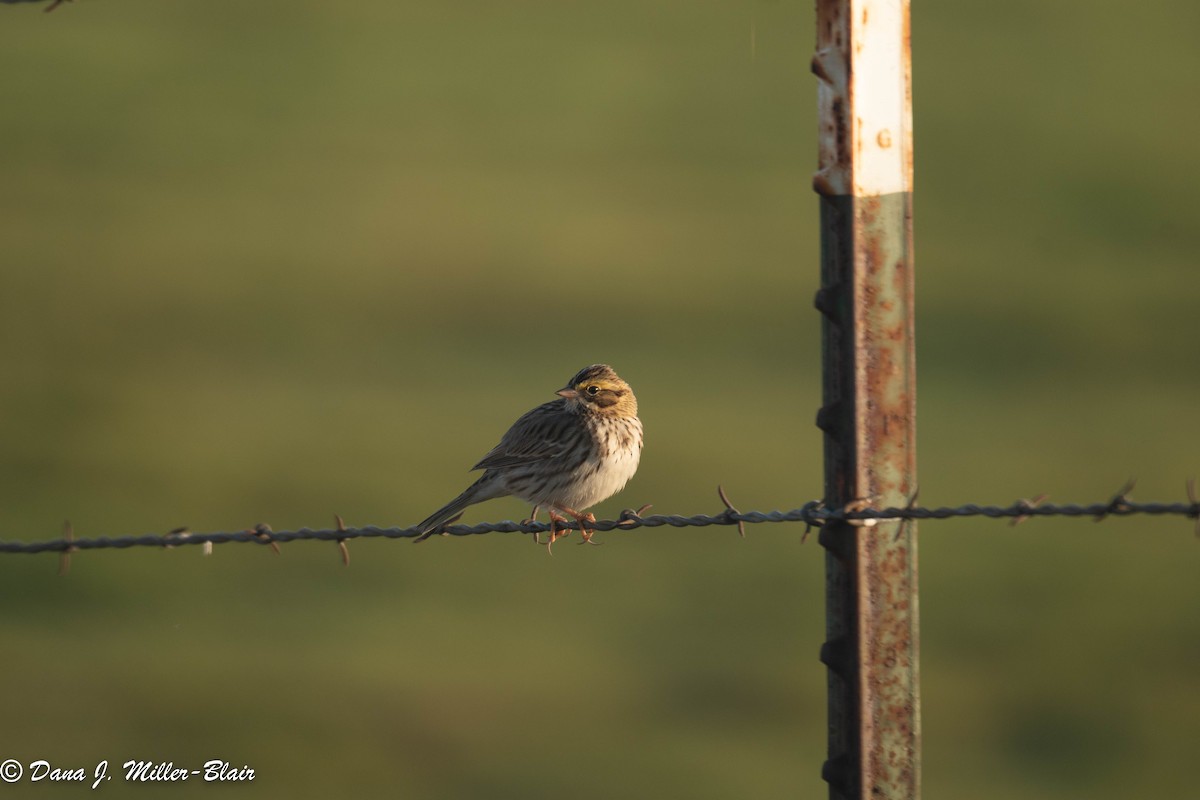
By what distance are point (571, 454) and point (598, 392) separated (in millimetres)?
427

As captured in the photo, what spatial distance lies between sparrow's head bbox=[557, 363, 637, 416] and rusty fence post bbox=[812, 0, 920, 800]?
3618 millimetres

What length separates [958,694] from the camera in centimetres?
1362

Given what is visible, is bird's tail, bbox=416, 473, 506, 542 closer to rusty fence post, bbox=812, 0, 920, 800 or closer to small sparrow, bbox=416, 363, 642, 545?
small sparrow, bbox=416, 363, 642, 545

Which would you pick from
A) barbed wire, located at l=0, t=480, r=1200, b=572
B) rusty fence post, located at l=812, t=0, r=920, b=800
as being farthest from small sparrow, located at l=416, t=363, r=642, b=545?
A: rusty fence post, located at l=812, t=0, r=920, b=800

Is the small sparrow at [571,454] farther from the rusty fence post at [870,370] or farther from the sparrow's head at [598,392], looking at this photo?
the rusty fence post at [870,370]

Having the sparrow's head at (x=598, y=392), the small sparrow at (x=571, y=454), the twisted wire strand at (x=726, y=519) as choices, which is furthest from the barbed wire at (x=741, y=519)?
the sparrow's head at (x=598, y=392)

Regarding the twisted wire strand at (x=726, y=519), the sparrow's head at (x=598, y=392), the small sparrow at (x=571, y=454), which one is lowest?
the twisted wire strand at (x=726, y=519)

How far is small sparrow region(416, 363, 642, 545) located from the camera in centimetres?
868

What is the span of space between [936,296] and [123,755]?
50.0 feet

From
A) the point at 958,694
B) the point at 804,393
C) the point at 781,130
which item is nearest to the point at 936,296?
the point at 804,393

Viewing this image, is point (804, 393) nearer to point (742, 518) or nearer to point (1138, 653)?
point (1138, 653)

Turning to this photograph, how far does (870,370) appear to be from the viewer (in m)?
5.34

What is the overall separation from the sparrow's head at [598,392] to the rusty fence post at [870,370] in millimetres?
3618

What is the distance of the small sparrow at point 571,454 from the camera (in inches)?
342
